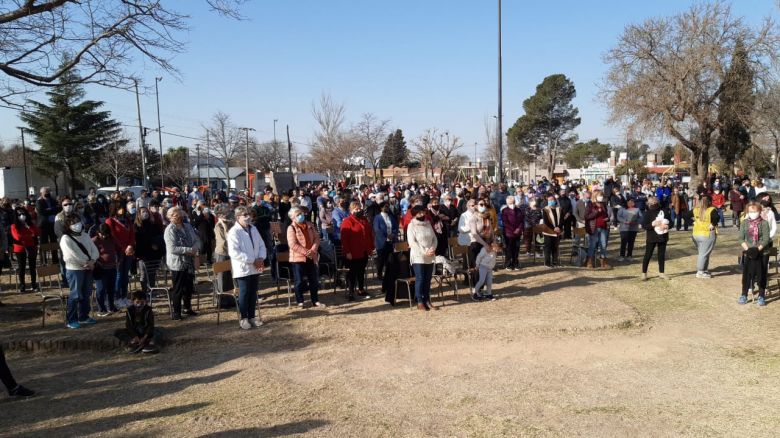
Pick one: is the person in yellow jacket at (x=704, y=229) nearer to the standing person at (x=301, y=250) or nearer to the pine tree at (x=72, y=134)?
the standing person at (x=301, y=250)

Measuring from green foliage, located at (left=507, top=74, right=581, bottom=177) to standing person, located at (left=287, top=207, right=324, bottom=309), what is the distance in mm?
48364

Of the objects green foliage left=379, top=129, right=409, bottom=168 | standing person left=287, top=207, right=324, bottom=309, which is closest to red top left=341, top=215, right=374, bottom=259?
standing person left=287, top=207, right=324, bottom=309

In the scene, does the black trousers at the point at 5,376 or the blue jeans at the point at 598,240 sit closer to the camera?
the black trousers at the point at 5,376

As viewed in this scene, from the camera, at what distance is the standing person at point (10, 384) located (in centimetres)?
567

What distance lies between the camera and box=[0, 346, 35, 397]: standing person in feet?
18.6

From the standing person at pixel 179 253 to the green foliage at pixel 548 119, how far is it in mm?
49469

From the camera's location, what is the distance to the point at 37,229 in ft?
39.9

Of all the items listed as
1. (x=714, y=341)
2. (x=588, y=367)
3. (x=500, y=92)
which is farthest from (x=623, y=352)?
(x=500, y=92)

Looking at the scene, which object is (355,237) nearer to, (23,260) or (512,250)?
(512,250)

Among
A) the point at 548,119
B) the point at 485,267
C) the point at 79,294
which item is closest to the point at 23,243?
the point at 79,294

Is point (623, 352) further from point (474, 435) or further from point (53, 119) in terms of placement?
point (53, 119)

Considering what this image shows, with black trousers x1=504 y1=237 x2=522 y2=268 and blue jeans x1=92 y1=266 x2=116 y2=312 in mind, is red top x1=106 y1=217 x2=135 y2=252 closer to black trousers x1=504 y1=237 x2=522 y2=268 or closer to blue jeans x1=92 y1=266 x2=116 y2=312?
blue jeans x1=92 y1=266 x2=116 y2=312

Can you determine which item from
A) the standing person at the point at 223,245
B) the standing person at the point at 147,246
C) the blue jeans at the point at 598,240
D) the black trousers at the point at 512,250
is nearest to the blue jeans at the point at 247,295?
the standing person at the point at 223,245

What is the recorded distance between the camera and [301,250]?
347 inches
